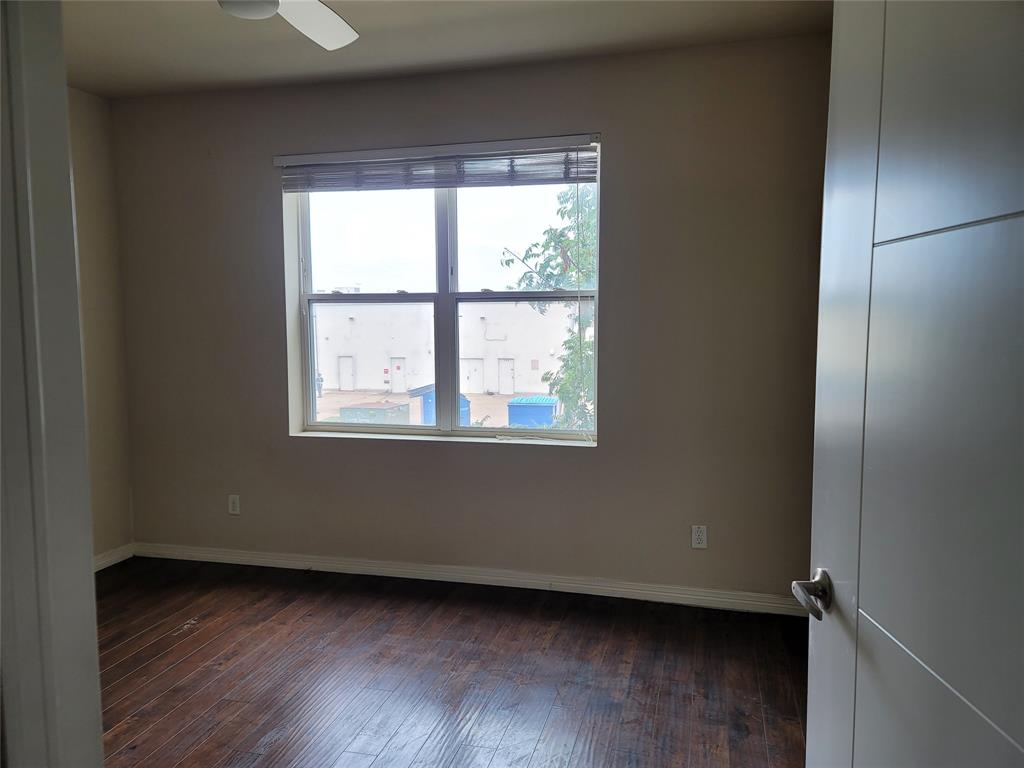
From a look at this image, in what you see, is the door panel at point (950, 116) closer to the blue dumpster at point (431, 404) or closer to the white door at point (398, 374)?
the blue dumpster at point (431, 404)

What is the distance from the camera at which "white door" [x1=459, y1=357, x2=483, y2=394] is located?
3699 millimetres

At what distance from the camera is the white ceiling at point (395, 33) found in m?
2.74

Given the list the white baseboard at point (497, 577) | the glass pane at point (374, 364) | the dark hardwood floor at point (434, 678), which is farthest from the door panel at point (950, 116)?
the glass pane at point (374, 364)

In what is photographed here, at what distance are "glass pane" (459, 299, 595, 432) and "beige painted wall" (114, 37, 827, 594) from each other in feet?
0.56

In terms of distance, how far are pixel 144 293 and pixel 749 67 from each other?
3508mm

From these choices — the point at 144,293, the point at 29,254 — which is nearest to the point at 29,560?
the point at 29,254

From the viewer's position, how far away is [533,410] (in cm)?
364

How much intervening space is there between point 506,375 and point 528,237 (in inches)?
29.2

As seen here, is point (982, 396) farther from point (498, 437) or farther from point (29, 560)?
point (498, 437)

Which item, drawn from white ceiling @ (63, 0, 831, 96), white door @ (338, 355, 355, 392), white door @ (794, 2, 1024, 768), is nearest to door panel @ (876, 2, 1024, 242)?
white door @ (794, 2, 1024, 768)

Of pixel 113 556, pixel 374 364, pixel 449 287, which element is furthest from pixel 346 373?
pixel 113 556

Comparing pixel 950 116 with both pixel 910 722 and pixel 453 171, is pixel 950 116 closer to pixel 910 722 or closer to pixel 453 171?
pixel 910 722

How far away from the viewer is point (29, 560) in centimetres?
51

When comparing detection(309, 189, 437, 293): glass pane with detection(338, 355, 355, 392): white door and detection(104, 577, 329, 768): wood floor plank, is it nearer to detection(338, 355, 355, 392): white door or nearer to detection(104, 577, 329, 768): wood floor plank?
detection(338, 355, 355, 392): white door
